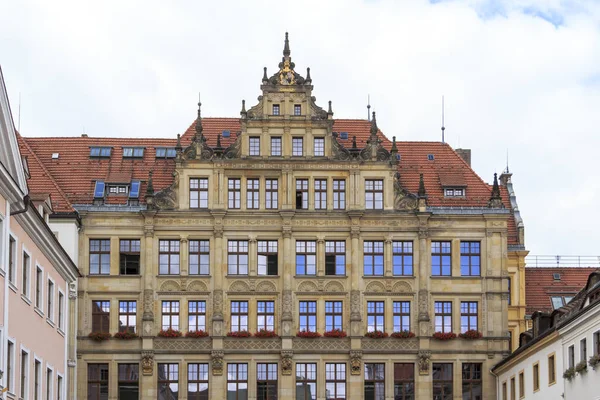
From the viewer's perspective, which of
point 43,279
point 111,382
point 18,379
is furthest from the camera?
point 111,382

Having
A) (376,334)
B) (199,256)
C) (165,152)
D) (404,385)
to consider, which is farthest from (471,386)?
(165,152)

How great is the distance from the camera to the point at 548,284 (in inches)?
3051

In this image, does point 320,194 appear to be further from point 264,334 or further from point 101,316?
point 101,316

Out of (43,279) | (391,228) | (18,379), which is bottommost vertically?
(18,379)

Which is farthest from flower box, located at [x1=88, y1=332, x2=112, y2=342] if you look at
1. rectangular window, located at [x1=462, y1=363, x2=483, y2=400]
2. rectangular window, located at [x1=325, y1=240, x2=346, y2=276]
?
rectangular window, located at [x1=462, y1=363, x2=483, y2=400]

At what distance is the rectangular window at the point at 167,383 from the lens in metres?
67.5

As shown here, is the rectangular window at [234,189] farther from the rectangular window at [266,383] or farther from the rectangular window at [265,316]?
the rectangular window at [266,383]

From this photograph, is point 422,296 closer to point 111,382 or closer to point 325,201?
point 325,201

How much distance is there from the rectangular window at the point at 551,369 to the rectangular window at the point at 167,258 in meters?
19.7

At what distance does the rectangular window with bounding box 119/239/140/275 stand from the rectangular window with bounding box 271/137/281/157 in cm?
816

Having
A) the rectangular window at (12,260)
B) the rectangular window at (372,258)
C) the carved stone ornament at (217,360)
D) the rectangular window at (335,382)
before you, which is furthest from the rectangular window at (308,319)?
the rectangular window at (12,260)

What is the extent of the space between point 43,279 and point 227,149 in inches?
763

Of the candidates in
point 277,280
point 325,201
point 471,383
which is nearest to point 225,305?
point 277,280

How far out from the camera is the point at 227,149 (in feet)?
229
